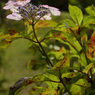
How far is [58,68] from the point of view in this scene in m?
0.44

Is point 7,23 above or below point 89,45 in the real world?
below

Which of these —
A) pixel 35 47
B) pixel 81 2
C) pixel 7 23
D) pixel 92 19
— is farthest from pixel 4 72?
pixel 81 2

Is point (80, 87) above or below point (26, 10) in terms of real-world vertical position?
below

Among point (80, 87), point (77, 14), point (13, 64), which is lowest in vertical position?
point (13, 64)

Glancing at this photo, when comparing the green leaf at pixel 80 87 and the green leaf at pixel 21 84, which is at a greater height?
the green leaf at pixel 21 84

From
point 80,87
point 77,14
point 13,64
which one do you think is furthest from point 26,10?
point 13,64

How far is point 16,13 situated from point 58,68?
210mm

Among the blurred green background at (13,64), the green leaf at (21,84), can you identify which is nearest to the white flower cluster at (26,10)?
the green leaf at (21,84)

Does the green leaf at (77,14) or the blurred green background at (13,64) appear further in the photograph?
the blurred green background at (13,64)

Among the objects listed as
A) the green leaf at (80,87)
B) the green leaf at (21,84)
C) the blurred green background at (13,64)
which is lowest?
the blurred green background at (13,64)

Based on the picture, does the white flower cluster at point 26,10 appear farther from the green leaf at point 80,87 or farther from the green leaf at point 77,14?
the green leaf at point 80,87

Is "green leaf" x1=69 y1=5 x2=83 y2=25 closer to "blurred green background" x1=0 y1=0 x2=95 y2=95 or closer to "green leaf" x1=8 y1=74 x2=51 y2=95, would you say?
"green leaf" x1=8 y1=74 x2=51 y2=95

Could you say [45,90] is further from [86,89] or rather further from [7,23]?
[7,23]

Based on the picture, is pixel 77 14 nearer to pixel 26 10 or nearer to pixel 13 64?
pixel 26 10
